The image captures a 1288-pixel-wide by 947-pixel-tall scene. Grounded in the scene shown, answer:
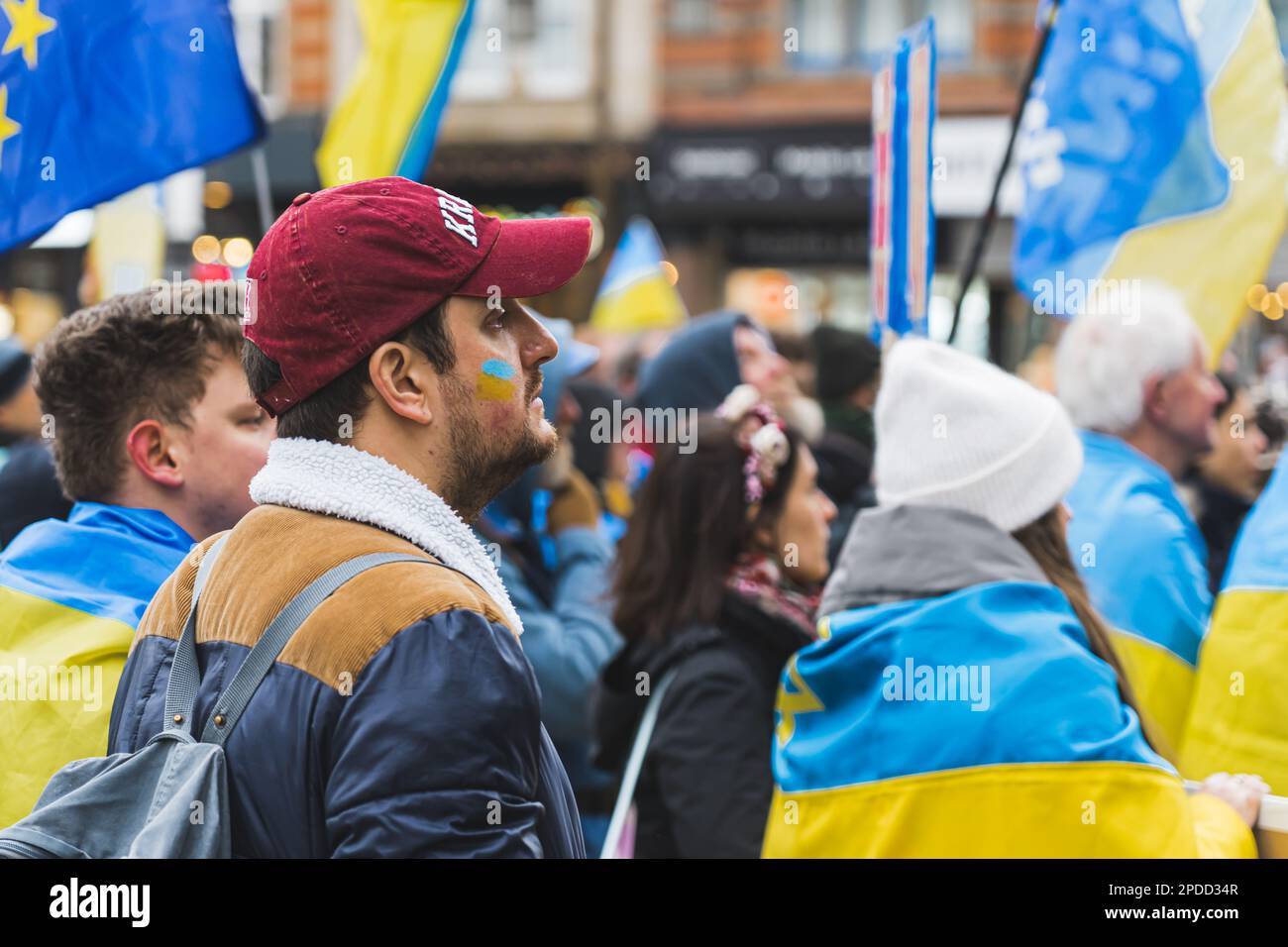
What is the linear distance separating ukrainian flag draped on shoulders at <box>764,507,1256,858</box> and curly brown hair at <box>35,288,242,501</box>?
3.97ft

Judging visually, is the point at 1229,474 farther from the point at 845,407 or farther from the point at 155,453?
the point at 155,453

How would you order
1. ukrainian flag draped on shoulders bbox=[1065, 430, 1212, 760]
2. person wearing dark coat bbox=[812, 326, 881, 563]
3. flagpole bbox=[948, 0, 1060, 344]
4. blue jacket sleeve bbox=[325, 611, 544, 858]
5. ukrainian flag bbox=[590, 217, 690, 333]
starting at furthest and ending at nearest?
ukrainian flag bbox=[590, 217, 690, 333] → person wearing dark coat bbox=[812, 326, 881, 563] → flagpole bbox=[948, 0, 1060, 344] → ukrainian flag draped on shoulders bbox=[1065, 430, 1212, 760] → blue jacket sleeve bbox=[325, 611, 544, 858]

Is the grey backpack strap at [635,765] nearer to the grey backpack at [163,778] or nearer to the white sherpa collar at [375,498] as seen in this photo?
the white sherpa collar at [375,498]

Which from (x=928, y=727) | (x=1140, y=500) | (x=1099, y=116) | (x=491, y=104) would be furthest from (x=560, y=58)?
(x=928, y=727)

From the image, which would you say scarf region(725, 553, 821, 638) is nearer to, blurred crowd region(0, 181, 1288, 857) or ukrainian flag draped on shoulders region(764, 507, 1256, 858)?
blurred crowd region(0, 181, 1288, 857)

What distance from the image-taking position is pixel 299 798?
1.52m

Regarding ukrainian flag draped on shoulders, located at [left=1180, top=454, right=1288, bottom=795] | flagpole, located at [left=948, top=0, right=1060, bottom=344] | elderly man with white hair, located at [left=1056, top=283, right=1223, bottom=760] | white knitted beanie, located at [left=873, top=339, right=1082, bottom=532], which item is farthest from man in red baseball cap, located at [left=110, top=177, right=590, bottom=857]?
flagpole, located at [left=948, top=0, right=1060, bottom=344]

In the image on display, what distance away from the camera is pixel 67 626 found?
229cm

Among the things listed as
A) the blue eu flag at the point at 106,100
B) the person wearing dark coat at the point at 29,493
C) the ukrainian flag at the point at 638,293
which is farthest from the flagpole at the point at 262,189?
the ukrainian flag at the point at 638,293

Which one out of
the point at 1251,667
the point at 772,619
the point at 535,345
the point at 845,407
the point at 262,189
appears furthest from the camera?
the point at 845,407

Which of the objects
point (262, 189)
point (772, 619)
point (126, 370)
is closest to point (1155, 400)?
point (772, 619)

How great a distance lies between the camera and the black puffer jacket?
3094 mm

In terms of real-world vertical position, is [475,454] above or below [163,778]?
above

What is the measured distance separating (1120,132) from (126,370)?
3272mm
